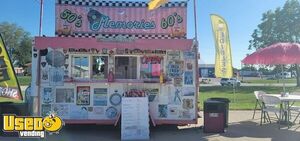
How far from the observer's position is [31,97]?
35.1ft

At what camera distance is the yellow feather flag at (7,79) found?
Answer: 725 centimetres

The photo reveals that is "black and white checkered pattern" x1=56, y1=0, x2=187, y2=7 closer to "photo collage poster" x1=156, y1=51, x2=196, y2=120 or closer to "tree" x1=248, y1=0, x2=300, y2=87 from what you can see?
"photo collage poster" x1=156, y1=51, x2=196, y2=120


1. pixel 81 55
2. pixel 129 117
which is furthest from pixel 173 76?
pixel 81 55

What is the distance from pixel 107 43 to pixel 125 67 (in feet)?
3.72

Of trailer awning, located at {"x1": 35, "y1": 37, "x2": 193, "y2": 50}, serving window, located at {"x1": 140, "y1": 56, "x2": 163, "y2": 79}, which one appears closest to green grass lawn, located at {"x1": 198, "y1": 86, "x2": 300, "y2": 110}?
serving window, located at {"x1": 140, "y1": 56, "x2": 163, "y2": 79}

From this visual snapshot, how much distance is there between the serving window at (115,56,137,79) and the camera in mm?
11156

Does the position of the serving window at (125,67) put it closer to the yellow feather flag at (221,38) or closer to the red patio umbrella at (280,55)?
the yellow feather flag at (221,38)

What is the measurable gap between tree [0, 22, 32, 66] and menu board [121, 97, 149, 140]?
68.6 meters

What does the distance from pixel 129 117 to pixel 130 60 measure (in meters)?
1.89

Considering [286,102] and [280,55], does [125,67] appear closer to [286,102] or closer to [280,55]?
[280,55]

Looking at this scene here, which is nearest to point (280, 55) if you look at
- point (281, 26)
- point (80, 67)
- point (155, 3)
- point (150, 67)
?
point (150, 67)

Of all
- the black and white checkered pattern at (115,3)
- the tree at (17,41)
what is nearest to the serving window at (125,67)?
the black and white checkered pattern at (115,3)

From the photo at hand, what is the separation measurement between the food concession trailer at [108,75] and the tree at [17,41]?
6729cm

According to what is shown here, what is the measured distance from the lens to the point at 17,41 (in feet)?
269
